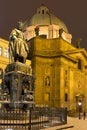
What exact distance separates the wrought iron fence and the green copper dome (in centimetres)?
6213

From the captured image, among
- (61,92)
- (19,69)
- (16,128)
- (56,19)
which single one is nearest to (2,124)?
(16,128)

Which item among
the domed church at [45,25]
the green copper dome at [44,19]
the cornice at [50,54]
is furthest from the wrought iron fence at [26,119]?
the green copper dome at [44,19]

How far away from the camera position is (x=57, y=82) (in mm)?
61656

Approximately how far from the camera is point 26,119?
639 inches

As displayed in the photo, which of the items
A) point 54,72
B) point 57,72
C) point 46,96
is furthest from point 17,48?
point 46,96

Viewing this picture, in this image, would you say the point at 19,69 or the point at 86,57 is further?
the point at 86,57

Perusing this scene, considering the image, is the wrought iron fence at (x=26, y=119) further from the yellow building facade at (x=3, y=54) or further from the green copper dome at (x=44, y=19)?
the green copper dome at (x=44, y=19)

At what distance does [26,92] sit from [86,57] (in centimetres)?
5969

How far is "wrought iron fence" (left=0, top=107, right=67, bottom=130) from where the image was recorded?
48.4 ft

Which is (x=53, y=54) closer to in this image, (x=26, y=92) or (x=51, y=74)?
(x=51, y=74)

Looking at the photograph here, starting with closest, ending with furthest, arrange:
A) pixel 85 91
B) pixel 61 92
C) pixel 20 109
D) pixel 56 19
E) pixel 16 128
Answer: pixel 16 128
pixel 20 109
pixel 61 92
pixel 85 91
pixel 56 19

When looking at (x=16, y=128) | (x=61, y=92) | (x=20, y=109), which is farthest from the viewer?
(x=61, y=92)

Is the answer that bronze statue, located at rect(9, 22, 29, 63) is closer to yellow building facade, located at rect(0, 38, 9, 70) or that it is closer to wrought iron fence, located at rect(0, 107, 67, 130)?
wrought iron fence, located at rect(0, 107, 67, 130)

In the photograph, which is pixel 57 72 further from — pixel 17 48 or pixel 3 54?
pixel 17 48
